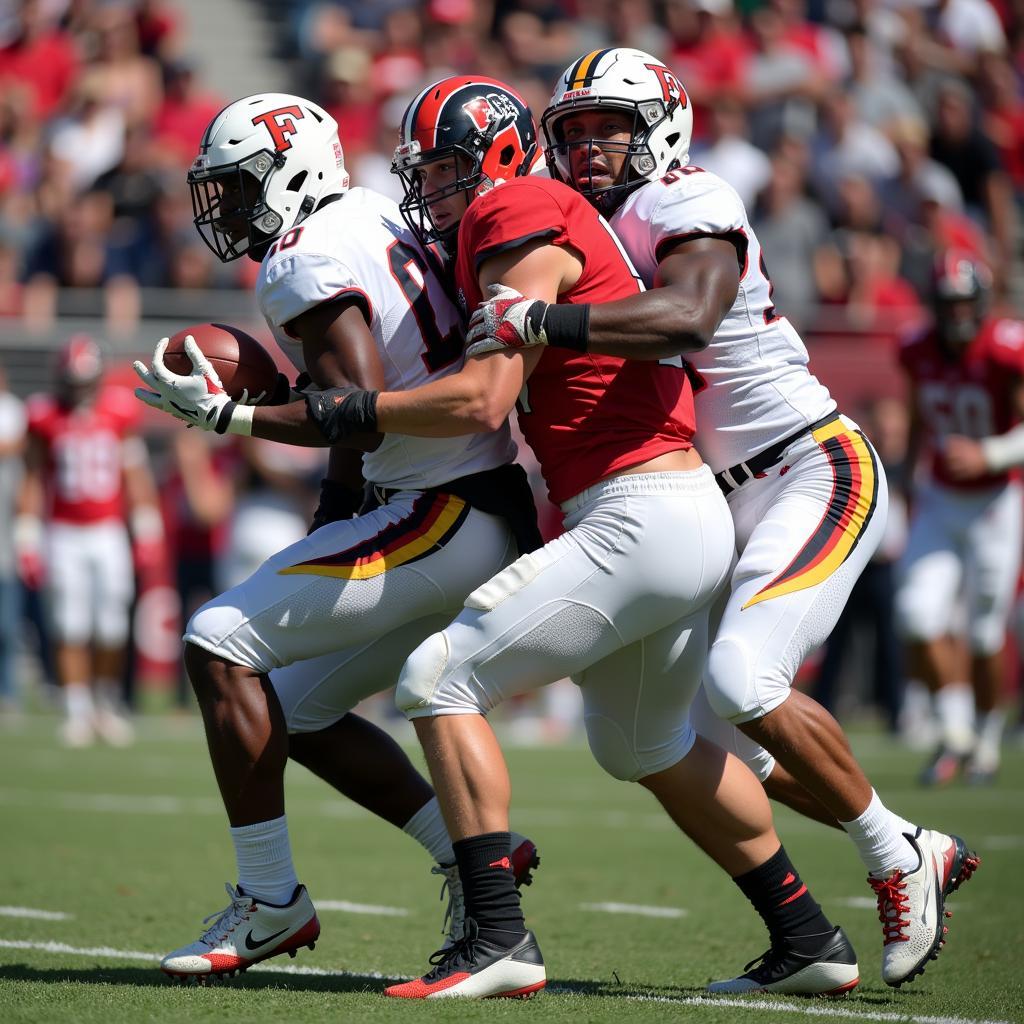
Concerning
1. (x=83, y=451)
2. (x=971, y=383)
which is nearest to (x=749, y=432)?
(x=971, y=383)

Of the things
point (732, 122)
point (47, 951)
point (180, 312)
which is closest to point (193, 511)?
point (180, 312)

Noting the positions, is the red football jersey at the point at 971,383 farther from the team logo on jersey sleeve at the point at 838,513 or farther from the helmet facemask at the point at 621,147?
the helmet facemask at the point at 621,147

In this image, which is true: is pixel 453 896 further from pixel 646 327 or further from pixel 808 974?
pixel 646 327

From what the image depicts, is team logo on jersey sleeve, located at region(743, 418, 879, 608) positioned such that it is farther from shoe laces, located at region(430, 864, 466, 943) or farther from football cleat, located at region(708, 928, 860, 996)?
shoe laces, located at region(430, 864, 466, 943)

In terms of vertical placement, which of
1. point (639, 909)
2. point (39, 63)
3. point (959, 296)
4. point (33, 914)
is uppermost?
point (39, 63)

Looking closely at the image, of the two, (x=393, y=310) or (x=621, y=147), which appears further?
(x=621, y=147)

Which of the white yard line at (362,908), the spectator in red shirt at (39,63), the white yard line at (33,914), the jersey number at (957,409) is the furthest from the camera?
the spectator in red shirt at (39,63)

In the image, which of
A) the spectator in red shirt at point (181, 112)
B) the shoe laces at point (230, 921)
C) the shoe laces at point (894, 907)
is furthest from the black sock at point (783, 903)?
the spectator in red shirt at point (181, 112)

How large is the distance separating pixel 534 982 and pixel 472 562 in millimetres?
879

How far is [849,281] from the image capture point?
12625 millimetres

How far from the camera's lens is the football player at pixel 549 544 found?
132 inches

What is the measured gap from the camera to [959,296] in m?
7.52

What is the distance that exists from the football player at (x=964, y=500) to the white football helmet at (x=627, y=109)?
389 cm

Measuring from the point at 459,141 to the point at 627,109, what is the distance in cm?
42
